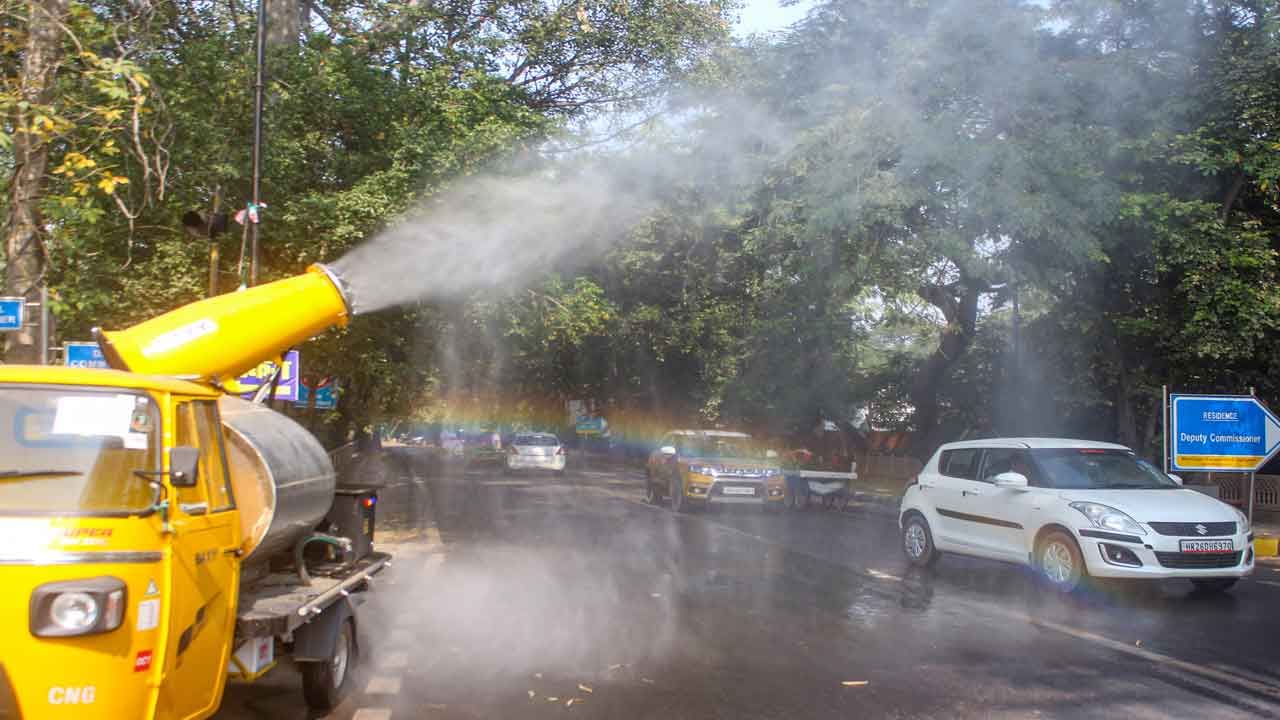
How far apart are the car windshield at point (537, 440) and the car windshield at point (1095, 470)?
2846cm

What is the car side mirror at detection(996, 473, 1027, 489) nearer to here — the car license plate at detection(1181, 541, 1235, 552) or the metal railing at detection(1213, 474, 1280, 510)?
the car license plate at detection(1181, 541, 1235, 552)

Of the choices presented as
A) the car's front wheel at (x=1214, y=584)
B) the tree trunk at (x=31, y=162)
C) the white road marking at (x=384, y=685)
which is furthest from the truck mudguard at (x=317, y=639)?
the car's front wheel at (x=1214, y=584)

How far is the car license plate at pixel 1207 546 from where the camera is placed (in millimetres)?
9719

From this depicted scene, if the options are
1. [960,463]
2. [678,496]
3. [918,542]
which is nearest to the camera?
[960,463]

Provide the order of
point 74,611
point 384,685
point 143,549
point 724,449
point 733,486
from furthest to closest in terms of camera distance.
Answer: point 724,449
point 733,486
point 384,685
point 143,549
point 74,611

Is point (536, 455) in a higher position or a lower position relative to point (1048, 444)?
lower

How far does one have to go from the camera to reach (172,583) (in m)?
4.36

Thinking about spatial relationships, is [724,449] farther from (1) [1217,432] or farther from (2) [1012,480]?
(2) [1012,480]

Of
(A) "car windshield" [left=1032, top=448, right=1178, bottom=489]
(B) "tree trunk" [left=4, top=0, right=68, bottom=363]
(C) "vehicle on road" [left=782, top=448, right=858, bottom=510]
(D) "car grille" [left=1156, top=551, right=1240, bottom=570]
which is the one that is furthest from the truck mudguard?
(C) "vehicle on road" [left=782, top=448, right=858, bottom=510]

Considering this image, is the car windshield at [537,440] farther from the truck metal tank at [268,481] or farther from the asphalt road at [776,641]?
the truck metal tank at [268,481]

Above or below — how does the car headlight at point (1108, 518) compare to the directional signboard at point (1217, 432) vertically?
below

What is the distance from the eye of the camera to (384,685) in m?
6.99

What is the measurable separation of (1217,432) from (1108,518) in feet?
20.1

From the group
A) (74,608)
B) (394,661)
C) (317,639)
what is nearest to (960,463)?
(394,661)
